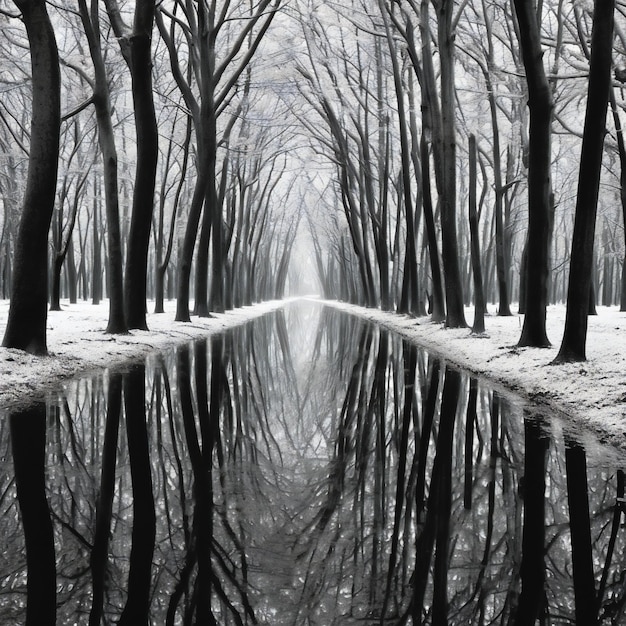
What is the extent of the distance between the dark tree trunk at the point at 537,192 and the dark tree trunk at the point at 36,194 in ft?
26.0

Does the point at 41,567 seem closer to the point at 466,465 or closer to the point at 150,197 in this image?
the point at 466,465

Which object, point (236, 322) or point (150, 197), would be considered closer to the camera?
point (150, 197)

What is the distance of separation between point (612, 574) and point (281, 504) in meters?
1.74

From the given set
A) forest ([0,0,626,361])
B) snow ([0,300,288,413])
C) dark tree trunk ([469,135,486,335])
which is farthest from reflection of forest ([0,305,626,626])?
dark tree trunk ([469,135,486,335])

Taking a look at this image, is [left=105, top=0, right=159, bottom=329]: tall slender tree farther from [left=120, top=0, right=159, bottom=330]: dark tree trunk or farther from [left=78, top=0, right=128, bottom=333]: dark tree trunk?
[left=78, top=0, right=128, bottom=333]: dark tree trunk

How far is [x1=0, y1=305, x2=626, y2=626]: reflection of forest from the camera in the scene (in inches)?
94.4

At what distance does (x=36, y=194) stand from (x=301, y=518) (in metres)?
7.88

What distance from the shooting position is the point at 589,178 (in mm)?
8414

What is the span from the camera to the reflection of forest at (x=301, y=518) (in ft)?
7.87

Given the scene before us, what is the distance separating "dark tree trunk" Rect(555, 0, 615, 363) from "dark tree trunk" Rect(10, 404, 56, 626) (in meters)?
6.89

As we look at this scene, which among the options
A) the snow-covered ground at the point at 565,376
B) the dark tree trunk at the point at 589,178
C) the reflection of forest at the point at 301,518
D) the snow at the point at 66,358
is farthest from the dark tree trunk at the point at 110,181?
the dark tree trunk at the point at 589,178

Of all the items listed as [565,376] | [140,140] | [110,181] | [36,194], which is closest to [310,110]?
[110,181]

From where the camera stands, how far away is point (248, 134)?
2695 centimetres

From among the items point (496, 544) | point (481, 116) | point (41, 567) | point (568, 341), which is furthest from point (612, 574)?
point (481, 116)
